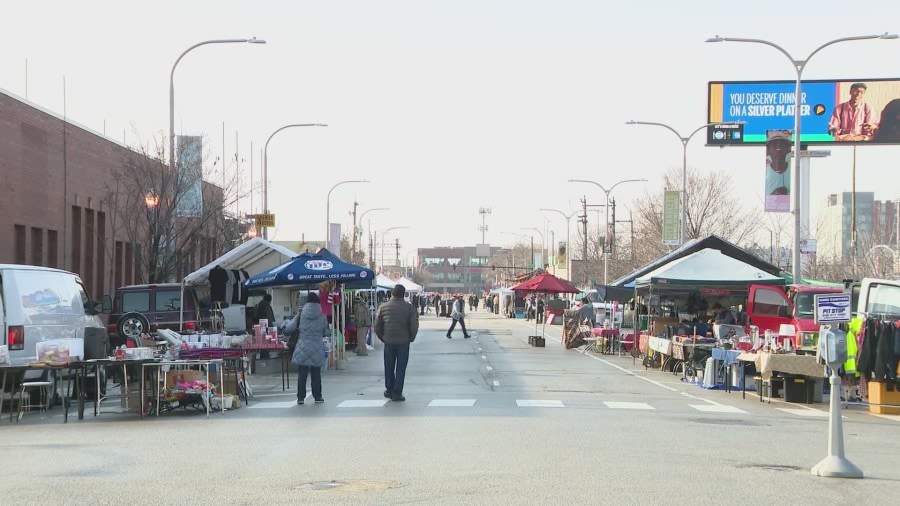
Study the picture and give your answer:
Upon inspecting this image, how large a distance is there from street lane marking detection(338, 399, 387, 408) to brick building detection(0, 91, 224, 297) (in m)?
17.8

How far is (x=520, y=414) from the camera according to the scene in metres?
17.0

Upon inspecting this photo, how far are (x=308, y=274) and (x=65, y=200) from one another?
15.7 meters

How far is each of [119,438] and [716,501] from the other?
773 cm

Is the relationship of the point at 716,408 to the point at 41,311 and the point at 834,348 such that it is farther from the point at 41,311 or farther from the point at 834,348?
the point at 41,311

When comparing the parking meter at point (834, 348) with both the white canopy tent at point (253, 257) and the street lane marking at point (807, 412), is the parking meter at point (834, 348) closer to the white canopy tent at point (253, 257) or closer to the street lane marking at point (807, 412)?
the street lane marking at point (807, 412)

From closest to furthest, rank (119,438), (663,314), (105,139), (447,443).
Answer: (447,443), (119,438), (663,314), (105,139)

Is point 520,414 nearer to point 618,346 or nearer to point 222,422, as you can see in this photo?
point 222,422

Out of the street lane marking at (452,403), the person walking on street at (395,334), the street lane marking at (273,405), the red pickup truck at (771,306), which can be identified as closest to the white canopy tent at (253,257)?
the street lane marking at (273,405)

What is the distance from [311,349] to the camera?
62.8 feet

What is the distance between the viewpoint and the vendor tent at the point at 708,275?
29.4 m

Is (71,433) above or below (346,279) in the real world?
below

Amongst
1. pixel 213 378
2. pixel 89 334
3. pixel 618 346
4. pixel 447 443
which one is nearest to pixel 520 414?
pixel 447 443

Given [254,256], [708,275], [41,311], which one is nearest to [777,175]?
[708,275]

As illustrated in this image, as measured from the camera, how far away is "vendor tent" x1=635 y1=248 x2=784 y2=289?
2941cm
